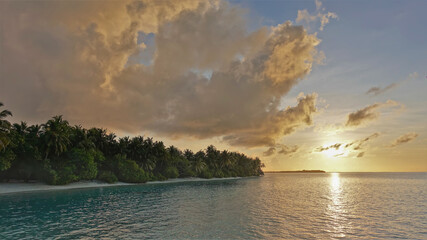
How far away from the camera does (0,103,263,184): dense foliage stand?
206 feet

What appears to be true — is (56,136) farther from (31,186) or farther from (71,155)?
(31,186)

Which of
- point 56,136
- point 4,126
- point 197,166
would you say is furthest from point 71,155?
point 197,166

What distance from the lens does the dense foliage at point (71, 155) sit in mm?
62656

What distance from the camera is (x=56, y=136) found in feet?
213

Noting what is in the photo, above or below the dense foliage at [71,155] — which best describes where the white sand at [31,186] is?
below

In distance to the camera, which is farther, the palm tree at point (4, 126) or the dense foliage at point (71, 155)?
the dense foliage at point (71, 155)

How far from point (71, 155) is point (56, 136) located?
8.13 m

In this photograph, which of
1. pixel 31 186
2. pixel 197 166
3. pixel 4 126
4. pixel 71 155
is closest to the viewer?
pixel 4 126

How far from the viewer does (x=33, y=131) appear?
2719 inches

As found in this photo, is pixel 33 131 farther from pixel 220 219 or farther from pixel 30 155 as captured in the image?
pixel 220 219

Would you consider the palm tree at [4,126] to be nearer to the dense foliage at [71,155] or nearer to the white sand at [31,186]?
the dense foliage at [71,155]

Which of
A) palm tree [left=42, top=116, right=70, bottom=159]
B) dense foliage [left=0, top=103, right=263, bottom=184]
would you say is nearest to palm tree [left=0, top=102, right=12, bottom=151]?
dense foliage [left=0, top=103, right=263, bottom=184]

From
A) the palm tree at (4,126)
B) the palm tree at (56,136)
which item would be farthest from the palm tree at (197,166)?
the palm tree at (4,126)

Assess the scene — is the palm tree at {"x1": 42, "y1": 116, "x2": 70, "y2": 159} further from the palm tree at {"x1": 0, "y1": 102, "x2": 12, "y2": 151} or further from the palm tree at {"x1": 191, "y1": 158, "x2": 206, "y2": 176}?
the palm tree at {"x1": 191, "y1": 158, "x2": 206, "y2": 176}
